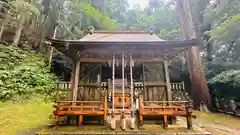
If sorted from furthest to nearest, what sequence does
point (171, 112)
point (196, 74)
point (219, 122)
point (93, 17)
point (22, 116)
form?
point (93, 17)
point (196, 74)
point (219, 122)
point (22, 116)
point (171, 112)

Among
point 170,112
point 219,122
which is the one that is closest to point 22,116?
point 170,112

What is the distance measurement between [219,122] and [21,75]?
11.6 meters

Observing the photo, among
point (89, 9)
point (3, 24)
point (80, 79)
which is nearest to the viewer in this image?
point (80, 79)

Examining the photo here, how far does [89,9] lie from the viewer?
14.8m

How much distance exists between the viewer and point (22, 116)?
5.80 m

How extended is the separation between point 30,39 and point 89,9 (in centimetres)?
659

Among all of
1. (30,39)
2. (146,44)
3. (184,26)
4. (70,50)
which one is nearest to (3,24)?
(30,39)

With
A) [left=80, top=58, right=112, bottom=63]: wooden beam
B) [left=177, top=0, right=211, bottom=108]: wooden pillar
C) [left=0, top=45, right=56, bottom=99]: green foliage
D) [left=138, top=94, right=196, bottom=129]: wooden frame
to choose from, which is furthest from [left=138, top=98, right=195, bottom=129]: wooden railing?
[left=0, top=45, right=56, bottom=99]: green foliage

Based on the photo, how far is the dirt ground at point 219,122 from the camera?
539 centimetres

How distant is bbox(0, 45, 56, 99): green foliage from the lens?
318 inches

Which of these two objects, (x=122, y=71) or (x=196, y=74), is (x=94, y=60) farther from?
(x=196, y=74)

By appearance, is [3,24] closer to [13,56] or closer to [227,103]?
[13,56]

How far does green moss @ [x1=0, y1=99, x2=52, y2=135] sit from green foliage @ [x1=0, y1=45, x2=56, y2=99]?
1.03 meters

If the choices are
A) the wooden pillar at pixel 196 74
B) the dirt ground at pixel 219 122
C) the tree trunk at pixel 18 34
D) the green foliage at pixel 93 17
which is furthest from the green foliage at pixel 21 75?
the wooden pillar at pixel 196 74
